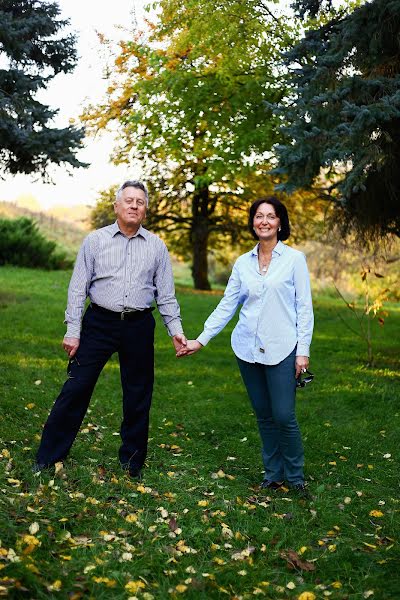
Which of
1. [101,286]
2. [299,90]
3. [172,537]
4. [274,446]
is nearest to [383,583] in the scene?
[172,537]

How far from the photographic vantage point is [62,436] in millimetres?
4910

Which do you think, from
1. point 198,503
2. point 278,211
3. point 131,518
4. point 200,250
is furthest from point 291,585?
point 200,250

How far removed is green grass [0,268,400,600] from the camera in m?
3.59

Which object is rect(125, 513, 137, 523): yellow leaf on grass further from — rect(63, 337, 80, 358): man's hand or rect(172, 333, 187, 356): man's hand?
rect(172, 333, 187, 356): man's hand

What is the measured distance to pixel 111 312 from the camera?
4789 millimetres

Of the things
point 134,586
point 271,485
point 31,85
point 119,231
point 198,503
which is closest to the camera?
point 134,586

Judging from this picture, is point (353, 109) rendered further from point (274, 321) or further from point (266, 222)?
point (274, 321)

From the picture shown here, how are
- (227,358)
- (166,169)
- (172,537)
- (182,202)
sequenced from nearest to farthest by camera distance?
1. (172,537)
2. (227,358)
3. (166,169)
4. (182,202)

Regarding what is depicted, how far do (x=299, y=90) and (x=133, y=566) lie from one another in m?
6.91

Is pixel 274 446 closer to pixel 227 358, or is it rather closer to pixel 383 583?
pixel 383 583

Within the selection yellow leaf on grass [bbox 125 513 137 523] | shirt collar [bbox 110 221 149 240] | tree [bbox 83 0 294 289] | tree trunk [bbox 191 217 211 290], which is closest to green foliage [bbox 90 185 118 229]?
tree trunk [bbox 191 217 211 290]

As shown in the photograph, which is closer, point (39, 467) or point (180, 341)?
point (39, 467)

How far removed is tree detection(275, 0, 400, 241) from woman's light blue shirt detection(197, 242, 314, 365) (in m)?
3.66

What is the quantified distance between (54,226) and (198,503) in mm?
33862
